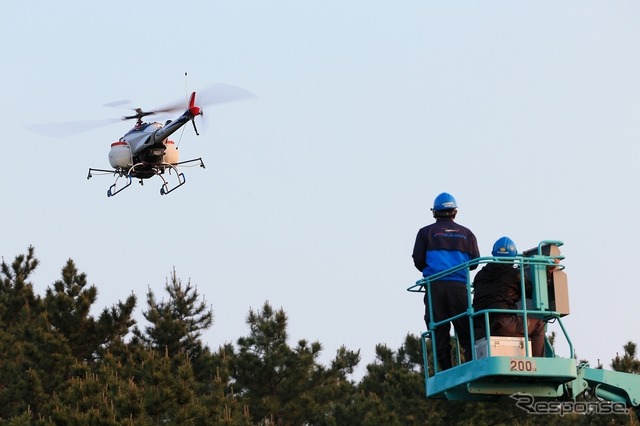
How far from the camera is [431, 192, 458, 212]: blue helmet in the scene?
18.2 metres

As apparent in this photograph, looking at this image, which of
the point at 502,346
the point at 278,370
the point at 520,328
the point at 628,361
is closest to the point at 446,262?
the point at 520,328

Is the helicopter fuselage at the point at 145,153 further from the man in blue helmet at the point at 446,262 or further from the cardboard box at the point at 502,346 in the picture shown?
the cardboard box at the point at 502,346

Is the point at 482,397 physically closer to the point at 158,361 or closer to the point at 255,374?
the point at 158,361

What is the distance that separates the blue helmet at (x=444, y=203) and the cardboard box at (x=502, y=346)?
187 cm

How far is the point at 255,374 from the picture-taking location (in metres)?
50.4

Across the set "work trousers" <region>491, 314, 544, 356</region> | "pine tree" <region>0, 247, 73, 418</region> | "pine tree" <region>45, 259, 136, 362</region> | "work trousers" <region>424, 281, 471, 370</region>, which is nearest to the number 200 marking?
"work trousers" <region>491, 314, 544, 356</region>

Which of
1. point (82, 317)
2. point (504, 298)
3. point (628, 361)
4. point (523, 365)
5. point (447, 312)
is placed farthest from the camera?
point (82, 317)

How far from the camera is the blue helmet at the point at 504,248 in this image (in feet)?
56.4

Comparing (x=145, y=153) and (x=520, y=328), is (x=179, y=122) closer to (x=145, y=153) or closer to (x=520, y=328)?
(x=145, y=153)

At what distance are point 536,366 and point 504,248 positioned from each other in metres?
1.41

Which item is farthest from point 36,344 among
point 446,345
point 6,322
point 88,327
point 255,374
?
point 446,345

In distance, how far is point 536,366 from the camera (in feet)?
54.6

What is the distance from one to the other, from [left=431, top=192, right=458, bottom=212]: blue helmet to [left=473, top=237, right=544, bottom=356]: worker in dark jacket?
40.8 inches

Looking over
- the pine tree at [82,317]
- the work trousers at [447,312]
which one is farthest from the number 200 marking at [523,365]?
the pine tree at [82,317]
